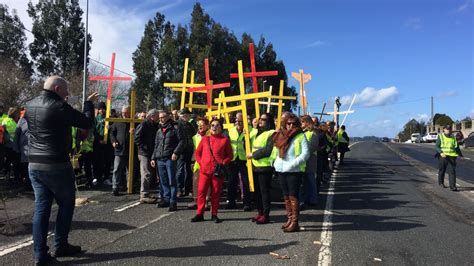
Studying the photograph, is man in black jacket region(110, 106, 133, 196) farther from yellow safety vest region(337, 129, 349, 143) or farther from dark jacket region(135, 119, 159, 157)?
yellow safety vest region(337, 129, 349, 143)

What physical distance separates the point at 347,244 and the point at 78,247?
3459 millimetres

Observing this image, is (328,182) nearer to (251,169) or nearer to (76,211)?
(251,169)

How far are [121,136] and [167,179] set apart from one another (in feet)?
7.16

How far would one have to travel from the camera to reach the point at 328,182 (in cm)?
1252

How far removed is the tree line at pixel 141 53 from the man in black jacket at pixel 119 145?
1636cm

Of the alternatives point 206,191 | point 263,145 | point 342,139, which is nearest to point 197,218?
point 206,191

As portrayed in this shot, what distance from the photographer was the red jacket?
23.2 feet

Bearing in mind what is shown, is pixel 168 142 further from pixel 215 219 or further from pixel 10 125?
pixel 10 125

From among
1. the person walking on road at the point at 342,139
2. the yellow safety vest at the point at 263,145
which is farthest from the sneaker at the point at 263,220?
the person walking on road at the point at 342,139

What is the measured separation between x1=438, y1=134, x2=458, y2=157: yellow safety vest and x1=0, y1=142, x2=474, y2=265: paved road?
9.07 ft

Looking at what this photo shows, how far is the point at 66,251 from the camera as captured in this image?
4996mm

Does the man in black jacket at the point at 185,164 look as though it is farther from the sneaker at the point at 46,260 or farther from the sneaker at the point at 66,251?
the sneaker at the point at 46,260

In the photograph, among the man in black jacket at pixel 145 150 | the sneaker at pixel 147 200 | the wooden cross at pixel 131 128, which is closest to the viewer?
the sneaker at pixel 147 200

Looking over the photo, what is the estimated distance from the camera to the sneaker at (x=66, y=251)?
16.3 ft
